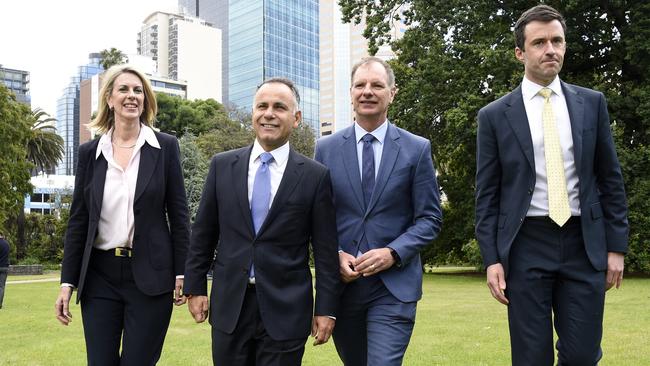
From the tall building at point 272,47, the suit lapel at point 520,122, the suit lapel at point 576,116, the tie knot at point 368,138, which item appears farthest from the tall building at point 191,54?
the suit lapel at point 576,116

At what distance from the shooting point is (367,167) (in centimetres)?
439

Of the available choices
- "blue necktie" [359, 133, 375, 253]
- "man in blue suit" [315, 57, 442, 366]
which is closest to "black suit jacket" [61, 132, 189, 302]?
"man in blue suit" [315, 57, 442, 366]

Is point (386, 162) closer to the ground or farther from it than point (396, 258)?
farther from it

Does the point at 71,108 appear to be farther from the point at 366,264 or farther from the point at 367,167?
the point at 366,264

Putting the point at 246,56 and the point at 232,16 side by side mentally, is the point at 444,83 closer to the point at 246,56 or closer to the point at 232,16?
the point at 246,56

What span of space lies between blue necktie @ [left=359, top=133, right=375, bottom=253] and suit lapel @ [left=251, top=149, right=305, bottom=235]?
1.67 feet

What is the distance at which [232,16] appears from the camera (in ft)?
492

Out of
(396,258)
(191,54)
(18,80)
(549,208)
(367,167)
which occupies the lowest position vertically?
(396,258)

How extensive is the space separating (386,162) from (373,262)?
26.0 inches

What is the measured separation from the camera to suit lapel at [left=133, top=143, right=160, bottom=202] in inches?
175

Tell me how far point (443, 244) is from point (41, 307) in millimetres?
18195

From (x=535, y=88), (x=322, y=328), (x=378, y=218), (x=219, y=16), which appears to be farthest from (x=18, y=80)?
(x=535, y=88)

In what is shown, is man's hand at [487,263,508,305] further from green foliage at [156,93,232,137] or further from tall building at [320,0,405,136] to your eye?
tall building at [320,0,405,136]

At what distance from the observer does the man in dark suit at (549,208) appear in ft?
12.8
